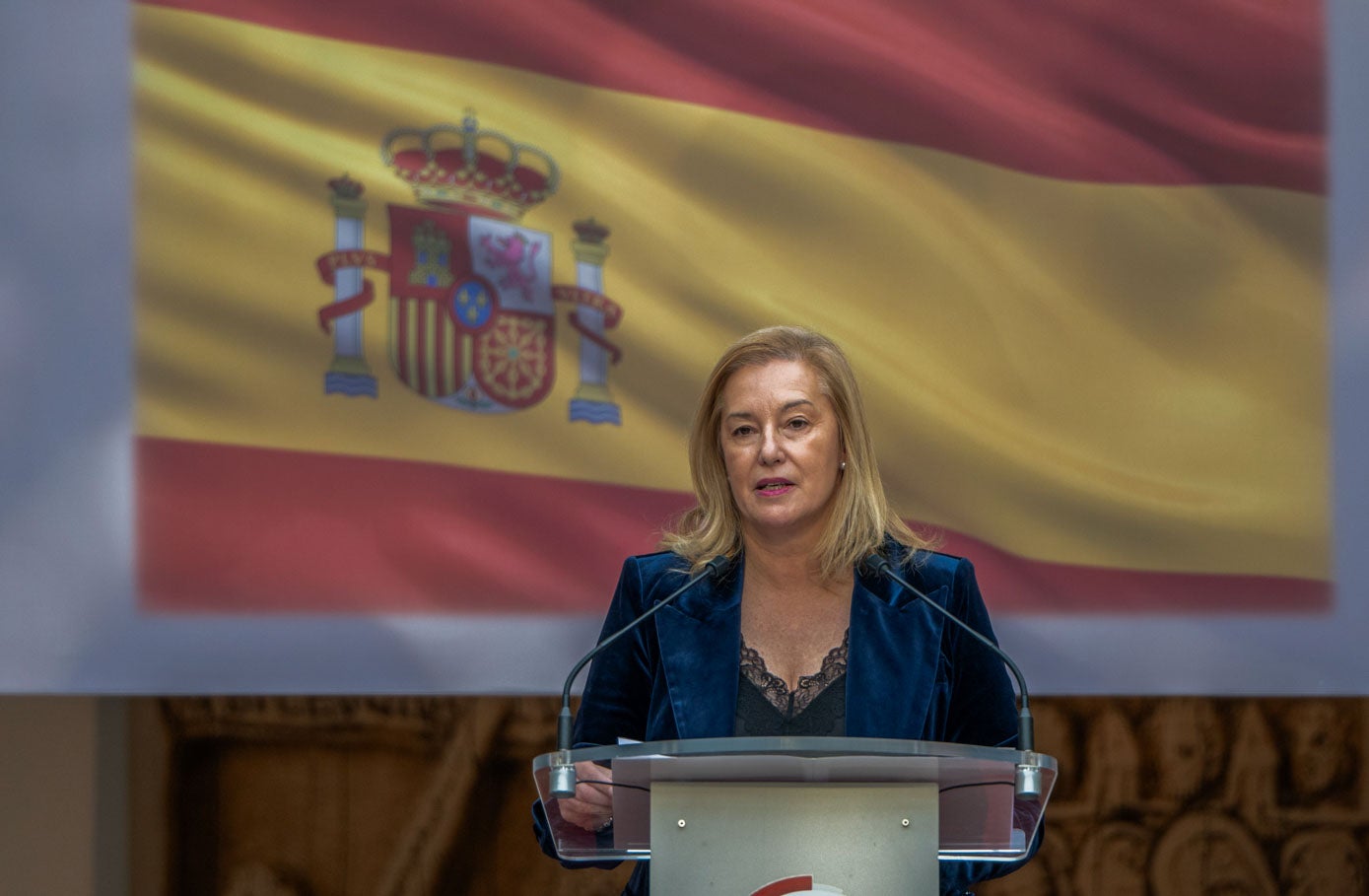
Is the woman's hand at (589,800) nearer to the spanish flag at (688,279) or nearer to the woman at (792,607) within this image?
the woman at (792,607)

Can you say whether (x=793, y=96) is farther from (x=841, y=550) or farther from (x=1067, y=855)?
(x=1067, y=855)

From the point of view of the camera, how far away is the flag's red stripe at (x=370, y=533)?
2.86m

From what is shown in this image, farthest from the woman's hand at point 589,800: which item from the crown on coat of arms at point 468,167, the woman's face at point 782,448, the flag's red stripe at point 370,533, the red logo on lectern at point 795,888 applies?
the crown on coat of arms at point 468,167

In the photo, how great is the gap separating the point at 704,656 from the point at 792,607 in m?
0.15

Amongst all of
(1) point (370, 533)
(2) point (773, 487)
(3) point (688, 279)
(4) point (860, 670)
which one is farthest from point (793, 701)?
(3) point (688, 279)

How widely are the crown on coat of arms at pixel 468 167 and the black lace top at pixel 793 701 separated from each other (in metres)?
1.40

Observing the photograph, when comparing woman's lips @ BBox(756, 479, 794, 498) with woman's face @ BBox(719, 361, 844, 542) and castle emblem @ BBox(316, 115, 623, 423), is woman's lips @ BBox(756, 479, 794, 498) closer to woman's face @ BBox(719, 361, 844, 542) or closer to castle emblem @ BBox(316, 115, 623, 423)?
woman's face @ BBox(719, 361, 844, 542)

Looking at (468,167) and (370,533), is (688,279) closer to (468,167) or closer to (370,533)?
(468,167)

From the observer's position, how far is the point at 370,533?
2.95 metres

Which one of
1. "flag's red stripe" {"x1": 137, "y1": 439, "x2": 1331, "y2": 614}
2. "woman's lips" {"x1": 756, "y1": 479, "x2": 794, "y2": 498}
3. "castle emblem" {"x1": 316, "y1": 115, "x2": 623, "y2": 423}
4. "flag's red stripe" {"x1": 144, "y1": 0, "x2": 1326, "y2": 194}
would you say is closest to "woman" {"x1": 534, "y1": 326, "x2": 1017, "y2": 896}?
"woman's lips" {"x1": 756, "y1": 479, "x2": 794, "y2": 498}

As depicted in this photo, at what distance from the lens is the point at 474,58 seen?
10.1ft

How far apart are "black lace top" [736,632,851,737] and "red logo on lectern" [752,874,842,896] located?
0.55m

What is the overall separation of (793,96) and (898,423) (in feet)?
2.38

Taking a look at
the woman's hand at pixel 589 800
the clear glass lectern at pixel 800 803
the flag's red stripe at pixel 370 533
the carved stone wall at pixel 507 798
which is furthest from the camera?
the carved stone wall at pixel 507 798
